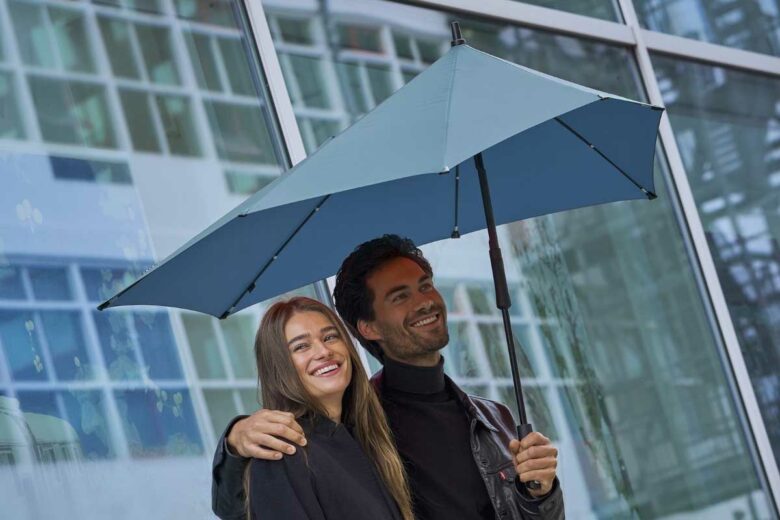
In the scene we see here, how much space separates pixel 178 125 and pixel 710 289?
103 inches

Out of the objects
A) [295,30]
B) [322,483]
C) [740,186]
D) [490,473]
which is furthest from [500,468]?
[740,186]

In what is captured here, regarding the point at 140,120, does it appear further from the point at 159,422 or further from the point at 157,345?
the point at 159,422

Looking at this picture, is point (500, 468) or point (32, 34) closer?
point (500, 468)

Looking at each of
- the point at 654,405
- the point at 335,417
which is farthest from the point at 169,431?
the point at 654,405

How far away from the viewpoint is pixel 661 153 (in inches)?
225

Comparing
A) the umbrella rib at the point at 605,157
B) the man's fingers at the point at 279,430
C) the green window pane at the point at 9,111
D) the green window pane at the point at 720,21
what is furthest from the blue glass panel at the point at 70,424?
the green window pane at the point at 720,21

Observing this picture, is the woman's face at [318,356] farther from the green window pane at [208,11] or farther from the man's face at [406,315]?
the green window pane at [208,11]

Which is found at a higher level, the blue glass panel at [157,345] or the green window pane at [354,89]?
the green window pane at [354,89]

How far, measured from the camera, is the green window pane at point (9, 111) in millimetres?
3518

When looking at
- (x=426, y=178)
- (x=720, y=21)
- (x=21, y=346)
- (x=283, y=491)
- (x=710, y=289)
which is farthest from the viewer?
(x=720, y=21)

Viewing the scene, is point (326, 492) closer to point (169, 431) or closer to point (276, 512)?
point (276, 512)

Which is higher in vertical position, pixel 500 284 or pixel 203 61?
pixel 203 61

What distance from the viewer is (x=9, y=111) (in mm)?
3541

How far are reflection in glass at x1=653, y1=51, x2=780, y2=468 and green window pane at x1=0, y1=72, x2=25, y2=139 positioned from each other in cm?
317
